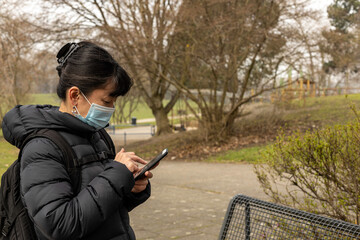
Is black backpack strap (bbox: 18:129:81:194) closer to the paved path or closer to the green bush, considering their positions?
the green bush

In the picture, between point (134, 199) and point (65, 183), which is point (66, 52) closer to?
point (65, 183)

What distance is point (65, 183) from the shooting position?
1.74 metres

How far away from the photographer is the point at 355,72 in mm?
44469

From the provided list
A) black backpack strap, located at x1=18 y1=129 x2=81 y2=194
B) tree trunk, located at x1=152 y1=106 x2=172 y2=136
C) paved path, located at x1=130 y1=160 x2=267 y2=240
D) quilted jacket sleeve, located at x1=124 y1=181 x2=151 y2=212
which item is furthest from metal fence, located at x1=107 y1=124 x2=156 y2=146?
black backpack strap, located at x1=18 y1=129 x2=81 y2=194

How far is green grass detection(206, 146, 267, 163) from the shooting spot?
12.7 metres

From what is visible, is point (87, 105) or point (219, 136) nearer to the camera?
point (87, 105)

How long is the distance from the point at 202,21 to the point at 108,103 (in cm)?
1326

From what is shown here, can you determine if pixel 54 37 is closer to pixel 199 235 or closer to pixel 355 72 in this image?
pixel 199 235

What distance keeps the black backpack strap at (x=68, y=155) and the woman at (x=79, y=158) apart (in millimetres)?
17

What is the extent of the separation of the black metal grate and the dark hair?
4.50ft

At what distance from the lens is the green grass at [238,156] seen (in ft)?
41.7

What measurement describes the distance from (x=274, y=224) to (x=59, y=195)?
1.64 meters

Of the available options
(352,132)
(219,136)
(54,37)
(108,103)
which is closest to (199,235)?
(352,132)

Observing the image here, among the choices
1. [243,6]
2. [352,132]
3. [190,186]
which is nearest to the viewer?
[352,132]
